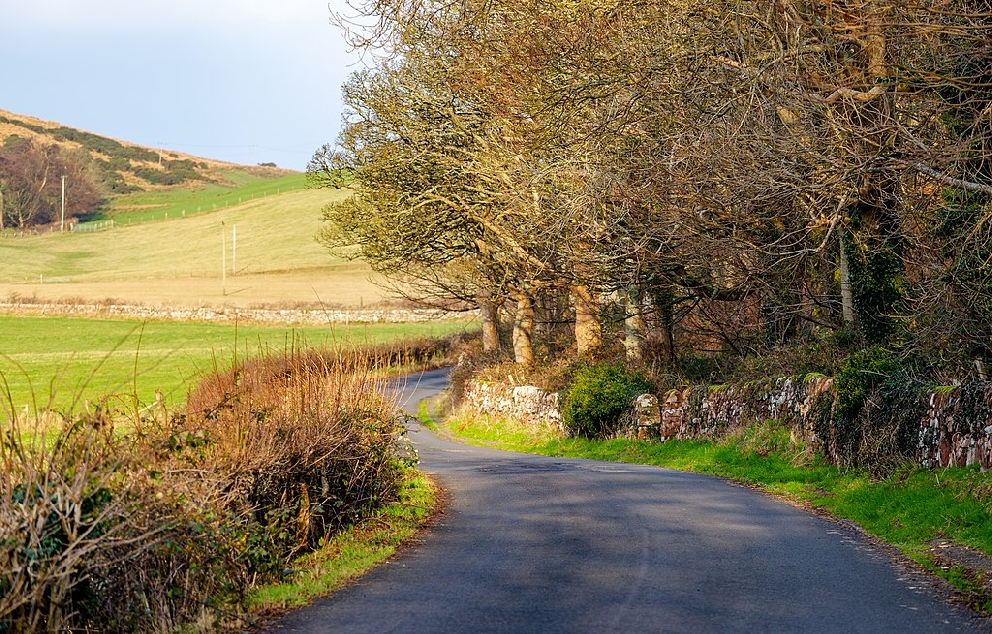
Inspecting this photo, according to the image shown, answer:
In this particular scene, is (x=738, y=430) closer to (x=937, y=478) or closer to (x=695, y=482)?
(x=695, y=482)

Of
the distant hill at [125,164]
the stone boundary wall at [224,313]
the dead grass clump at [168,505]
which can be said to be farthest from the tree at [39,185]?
the dead grass clump at [168,505]

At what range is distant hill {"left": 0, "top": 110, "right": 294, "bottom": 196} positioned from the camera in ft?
563

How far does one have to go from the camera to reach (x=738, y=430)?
71.2 ft

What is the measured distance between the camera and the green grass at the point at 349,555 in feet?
29.8

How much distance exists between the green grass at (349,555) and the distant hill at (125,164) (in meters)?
158

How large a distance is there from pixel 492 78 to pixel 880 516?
46.4ft

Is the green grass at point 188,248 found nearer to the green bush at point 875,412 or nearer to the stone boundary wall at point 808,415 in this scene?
the stone boundary wall at point 808,415

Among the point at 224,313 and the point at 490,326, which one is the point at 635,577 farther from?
the point at 224,313

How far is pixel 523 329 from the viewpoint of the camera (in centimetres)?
3688

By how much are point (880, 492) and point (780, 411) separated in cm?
619

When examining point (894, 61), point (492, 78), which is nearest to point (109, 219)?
point (492, 78)

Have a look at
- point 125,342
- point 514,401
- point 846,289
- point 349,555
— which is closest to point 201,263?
point 125,342

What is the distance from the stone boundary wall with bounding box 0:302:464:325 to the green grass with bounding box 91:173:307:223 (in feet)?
218

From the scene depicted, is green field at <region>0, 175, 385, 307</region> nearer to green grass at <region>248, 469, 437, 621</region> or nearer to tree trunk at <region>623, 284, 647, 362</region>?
tree trunk at <region>623, 284, 647, 362</region>
